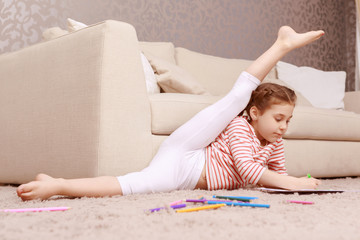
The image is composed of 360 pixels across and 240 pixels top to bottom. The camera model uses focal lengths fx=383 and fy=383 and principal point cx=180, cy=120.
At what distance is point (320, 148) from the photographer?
6.03 ft

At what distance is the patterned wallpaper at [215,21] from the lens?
2.28m

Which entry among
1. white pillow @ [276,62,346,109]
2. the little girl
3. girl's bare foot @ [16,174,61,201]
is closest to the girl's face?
the little girl

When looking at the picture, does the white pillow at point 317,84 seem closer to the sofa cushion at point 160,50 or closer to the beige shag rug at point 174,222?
the sofa cushion at point 160,50

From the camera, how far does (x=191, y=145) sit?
1.25 m

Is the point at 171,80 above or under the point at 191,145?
above

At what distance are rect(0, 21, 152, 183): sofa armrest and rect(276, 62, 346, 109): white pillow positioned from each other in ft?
5.65

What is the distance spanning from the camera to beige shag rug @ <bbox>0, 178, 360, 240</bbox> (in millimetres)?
611

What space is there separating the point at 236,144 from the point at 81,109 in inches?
19.9

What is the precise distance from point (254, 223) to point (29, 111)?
3.26 ft

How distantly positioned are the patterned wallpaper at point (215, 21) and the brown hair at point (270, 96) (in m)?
1.49

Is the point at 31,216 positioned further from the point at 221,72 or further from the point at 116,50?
the point at 221,72


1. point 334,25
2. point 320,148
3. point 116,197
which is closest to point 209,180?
point 116,197

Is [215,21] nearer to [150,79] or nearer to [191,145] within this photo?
[150,79]

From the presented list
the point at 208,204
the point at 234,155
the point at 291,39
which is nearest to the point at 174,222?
the point at 208,204
